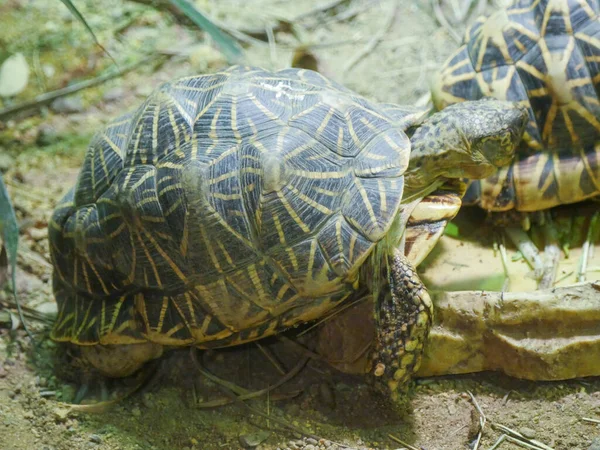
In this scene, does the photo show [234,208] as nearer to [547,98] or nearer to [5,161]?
[547,98]

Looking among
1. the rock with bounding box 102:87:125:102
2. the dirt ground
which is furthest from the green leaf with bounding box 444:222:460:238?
the rock with bounding box 102:87:125:102

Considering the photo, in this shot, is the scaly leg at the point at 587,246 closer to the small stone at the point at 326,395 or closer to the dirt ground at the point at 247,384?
the dirt ground at the point at 247,384

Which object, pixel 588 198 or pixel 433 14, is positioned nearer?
pixel 588 198

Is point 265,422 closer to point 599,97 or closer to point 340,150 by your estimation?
point 340,150

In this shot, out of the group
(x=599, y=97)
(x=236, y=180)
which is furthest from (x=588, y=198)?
(x=236, y=180)

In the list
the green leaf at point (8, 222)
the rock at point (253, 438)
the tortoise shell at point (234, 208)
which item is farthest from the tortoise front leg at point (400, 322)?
the green leaf at point (8, 222)

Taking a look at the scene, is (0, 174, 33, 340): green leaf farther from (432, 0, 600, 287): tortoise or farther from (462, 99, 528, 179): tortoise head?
(432, 0, 600, 287): tortoise
